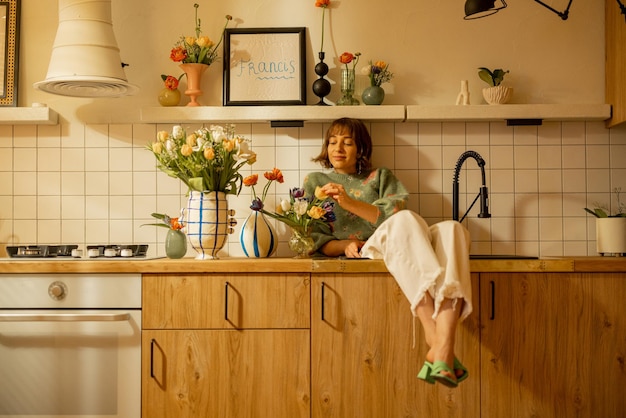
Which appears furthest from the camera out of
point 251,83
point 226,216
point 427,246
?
point 251,83

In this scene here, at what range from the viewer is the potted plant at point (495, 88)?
297cm

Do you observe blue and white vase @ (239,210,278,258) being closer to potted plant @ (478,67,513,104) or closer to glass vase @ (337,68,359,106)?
glass vase @ (337,68,359,106)

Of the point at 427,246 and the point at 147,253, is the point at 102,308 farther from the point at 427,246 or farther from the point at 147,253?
the point at 427,246

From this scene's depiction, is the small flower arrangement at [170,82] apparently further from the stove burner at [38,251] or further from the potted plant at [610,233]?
the potted plant at [610,233]

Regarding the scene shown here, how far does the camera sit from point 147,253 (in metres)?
3.14

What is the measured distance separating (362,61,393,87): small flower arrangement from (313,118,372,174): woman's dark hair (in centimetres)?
22

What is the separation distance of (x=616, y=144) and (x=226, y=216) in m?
1.90

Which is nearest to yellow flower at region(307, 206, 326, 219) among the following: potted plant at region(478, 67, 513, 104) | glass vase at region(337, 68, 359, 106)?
glass vase at region(337, 68, 359, 106)

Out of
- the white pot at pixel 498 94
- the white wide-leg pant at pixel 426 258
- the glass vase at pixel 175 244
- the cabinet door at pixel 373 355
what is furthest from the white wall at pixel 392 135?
the white wide-leg pant at pixel 426 258

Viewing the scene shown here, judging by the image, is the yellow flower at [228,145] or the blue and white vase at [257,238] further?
the blue and white vase at [257,238]

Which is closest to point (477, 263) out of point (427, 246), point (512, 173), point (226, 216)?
point (427, 246)

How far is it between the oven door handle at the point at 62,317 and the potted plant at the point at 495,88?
1884 millimetres

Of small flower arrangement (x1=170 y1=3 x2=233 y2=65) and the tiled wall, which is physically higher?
small flower arrangement (x1=170 y1=3 x2=233 y2=65)

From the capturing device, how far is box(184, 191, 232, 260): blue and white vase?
2707 mm
